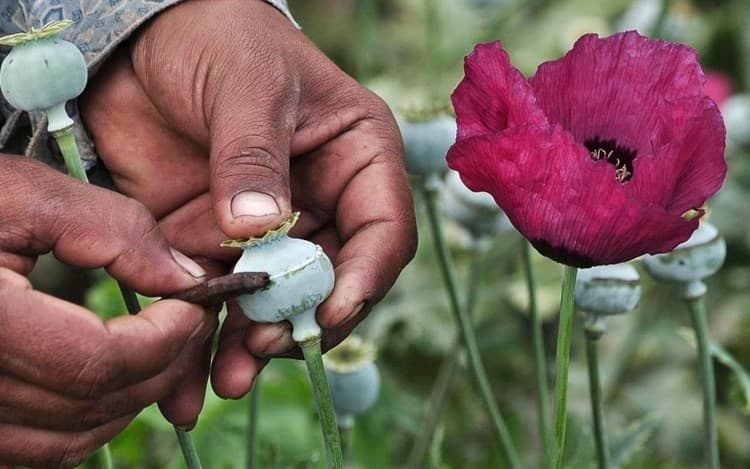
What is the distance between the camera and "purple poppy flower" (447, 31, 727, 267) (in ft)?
1.82

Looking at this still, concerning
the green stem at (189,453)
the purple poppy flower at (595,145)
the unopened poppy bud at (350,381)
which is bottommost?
the unopened poppy bud at (350,381)

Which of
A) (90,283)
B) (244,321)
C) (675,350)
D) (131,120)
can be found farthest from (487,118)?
(90,283)

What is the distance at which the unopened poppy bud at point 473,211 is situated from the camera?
109 centimetres

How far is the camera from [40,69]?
577 mm

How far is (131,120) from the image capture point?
85 centimetres

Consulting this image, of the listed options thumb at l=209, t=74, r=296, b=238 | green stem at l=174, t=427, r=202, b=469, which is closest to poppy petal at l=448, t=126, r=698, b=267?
thumb at l=209, t=74, r=296, b=238

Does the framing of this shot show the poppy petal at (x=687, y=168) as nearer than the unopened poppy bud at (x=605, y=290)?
Yes

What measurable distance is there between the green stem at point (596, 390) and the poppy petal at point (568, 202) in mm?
214

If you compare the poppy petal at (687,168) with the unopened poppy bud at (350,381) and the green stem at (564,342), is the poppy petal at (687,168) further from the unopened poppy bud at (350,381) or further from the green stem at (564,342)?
the unopened poppy bud at (350,381)

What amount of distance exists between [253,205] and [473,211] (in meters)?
0.53

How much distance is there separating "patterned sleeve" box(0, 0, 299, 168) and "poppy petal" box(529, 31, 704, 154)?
26 cm

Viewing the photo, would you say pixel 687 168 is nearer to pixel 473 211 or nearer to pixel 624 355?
pixel 473 211

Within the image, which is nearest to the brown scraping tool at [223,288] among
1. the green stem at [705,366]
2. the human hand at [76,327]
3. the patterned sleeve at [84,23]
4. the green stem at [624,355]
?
the human hand at [76,327]

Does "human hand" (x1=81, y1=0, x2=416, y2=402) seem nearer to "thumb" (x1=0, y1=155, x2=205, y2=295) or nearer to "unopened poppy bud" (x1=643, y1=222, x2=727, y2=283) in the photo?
"thumb" (x1=0, y1=155, x2=205, y2=295)
